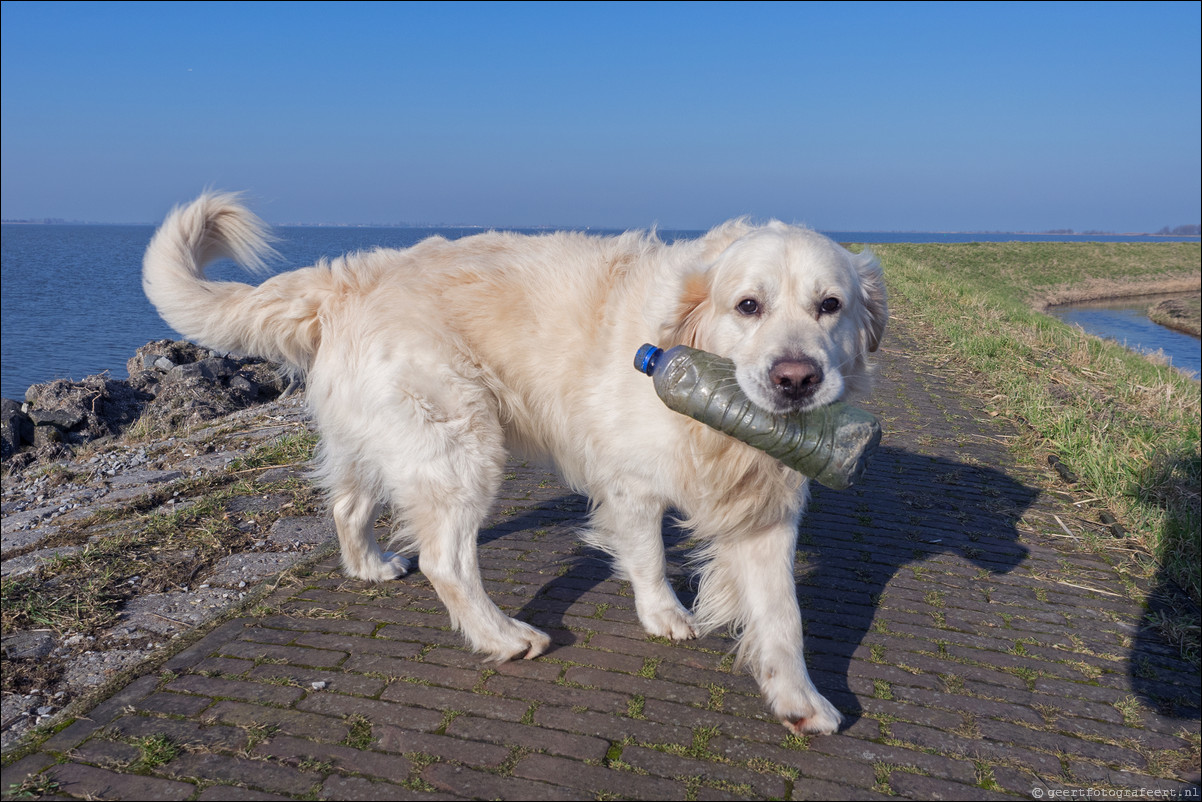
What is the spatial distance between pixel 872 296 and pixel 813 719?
69.9 inches

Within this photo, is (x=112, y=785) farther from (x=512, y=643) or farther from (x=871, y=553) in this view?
(x=871, y=553)

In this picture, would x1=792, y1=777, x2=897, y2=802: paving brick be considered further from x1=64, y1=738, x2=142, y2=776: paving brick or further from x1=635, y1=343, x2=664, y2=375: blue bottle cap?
x1=64, y1=738, x2=142, y2=776: paving brick

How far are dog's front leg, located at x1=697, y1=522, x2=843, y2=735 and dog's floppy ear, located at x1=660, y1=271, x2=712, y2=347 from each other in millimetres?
906

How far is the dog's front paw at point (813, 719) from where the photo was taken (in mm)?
2748

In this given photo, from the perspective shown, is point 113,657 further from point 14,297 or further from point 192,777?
point 14,297

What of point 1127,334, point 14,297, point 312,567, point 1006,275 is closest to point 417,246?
point 312,567

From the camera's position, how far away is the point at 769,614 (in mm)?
3125

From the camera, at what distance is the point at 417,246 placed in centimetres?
390

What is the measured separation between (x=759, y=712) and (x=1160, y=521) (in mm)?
2971

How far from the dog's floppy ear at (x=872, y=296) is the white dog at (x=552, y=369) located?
0.04 ft

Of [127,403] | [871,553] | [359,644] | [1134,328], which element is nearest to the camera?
[359,644]

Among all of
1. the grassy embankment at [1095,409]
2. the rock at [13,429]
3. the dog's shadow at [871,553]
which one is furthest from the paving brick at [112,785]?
the rock at [13,429]

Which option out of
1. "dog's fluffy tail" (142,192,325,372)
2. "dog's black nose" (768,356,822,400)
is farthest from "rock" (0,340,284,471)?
"dog's black nose" (768,356,822,400)

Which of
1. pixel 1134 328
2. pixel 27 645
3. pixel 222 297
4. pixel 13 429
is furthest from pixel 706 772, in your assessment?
pixel 1134 328
